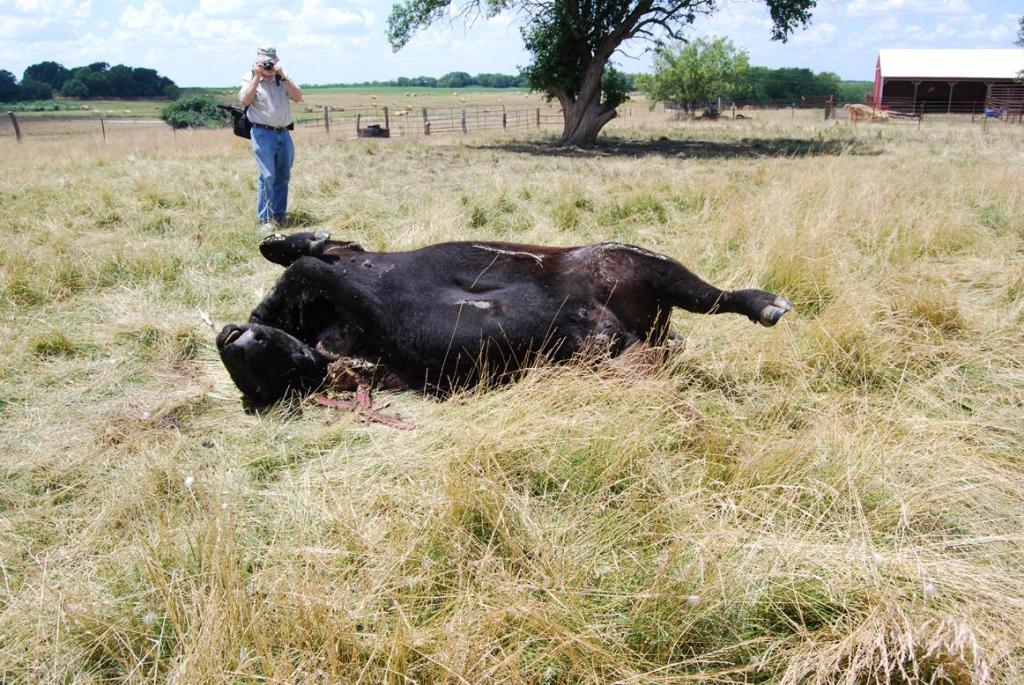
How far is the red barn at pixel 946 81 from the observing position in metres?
52.9

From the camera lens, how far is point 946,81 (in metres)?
54.8

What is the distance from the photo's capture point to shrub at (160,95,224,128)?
57.2 m

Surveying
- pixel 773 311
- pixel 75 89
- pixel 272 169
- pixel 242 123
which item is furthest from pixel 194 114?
pixel 75 89

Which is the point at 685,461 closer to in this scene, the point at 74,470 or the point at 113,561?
the point at 113,561

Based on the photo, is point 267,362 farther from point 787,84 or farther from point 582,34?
point 787,84

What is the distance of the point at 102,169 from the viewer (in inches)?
516

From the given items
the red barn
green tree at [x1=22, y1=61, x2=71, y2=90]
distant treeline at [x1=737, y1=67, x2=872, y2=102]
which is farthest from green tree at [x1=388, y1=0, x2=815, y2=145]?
green tree at [x1=22, y1=61, x2=71, y2=90]

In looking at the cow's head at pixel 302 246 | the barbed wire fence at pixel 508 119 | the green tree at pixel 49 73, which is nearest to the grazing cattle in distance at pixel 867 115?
the barbed wire fence at pixel 508 119

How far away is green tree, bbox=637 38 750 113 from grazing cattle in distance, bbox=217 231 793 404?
2027 inches

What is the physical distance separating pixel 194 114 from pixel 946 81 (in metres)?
62.0

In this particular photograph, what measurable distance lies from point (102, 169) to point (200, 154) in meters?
4.07

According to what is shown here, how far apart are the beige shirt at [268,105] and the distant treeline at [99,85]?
12129cm

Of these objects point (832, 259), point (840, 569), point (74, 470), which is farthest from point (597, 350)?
point (832, 259)

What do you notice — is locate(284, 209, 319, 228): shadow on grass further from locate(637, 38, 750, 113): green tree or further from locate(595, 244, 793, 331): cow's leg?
locate(637, 38, 750, 113): green tree
